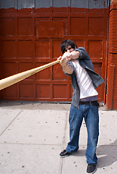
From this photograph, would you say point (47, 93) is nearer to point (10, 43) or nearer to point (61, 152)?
point (10, 43)

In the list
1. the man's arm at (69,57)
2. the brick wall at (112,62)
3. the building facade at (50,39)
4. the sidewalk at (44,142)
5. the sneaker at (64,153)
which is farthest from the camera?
the building facade at (50,39)

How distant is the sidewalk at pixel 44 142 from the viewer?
321 centimetres

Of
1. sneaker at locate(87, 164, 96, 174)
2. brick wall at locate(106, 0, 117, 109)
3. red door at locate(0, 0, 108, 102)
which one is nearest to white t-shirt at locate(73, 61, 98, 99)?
sneaker at locate(87, 164, 96, 174)

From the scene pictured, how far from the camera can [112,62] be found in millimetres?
5496

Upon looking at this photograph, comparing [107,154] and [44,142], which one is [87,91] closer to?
[107,154]

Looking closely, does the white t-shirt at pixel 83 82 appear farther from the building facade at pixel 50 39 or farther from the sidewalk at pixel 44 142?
the building facade at pixel 50 39

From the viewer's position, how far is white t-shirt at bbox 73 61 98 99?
309 cm

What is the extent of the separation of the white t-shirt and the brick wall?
2.57m

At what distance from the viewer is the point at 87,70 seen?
10.2 feet

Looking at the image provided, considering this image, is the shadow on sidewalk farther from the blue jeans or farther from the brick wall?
the brick wall

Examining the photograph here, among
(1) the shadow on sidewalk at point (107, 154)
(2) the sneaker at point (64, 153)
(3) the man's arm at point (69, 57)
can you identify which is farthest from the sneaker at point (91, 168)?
(3) the man's arm at point (69, 57)

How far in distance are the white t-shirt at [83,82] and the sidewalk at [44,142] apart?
103cm

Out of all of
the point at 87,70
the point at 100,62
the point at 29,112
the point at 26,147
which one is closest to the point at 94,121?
the point at 87,70

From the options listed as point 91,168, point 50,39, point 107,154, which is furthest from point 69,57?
point 50,39
